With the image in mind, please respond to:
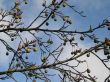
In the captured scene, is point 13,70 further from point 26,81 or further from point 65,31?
point 65,31

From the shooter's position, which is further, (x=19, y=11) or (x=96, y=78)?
(x=19, y=11)

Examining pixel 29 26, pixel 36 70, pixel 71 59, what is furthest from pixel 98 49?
pixel 29 26

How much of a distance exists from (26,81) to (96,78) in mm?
1796

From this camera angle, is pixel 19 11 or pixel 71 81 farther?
pixel 19 11

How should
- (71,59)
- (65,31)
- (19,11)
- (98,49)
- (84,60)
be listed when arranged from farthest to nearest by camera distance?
1. (19,11)
2. (65,31)
3. (84,60)
4. (71,59)
5. (98,49)

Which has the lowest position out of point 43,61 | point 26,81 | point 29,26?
point 26,81

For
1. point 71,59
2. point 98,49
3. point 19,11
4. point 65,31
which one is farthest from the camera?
point 19,11

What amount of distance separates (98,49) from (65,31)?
2.30m

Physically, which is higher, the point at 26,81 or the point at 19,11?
→ the point at 19,11

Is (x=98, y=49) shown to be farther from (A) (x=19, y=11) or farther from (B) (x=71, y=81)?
(A) (x=19, y=11)

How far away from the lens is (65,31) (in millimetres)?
9055

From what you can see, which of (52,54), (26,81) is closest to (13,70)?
(26,81)

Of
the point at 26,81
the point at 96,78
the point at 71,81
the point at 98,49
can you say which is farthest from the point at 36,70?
the point at 98,49

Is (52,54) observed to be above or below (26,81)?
above
